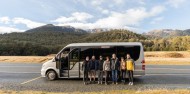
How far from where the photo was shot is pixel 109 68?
54.1ft

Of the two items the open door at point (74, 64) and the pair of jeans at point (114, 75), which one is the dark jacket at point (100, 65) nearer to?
the pair of jeans at point (114, 75)

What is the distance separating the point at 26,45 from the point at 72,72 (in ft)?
198

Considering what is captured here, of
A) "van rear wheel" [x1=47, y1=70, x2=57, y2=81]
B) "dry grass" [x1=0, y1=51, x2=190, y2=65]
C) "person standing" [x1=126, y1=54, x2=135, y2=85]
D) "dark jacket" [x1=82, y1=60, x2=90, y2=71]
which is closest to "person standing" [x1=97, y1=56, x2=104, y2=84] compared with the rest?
"dark jacket" [x1=82, y1=60, x2=90, y2=71]

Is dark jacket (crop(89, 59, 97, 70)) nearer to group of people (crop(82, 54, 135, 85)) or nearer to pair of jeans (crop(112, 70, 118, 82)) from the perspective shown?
group of people (crop(82, 54, 135, 85))

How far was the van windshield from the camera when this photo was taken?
17203mm

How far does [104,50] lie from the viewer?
682 inches

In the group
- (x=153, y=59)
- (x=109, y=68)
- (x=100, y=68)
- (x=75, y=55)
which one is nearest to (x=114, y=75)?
(x=109, y=68)

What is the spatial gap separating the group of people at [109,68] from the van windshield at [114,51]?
1.51 feet

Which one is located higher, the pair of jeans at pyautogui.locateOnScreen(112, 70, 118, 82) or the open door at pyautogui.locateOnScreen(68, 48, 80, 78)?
the open door at pyautogui.locateOnScreen(68, 48, 80, 78)

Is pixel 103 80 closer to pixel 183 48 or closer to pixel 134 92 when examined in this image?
pixel 134 92

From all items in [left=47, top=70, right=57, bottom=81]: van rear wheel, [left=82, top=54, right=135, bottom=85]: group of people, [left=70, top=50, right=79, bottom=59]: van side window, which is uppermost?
[left=70, top=50, right=79, bottom=59]: van side window

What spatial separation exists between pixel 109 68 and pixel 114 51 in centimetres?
125

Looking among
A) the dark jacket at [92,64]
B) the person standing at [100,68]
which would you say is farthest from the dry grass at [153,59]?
the dark jacket at [92,64]

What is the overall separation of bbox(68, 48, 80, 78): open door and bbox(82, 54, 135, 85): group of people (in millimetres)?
723
